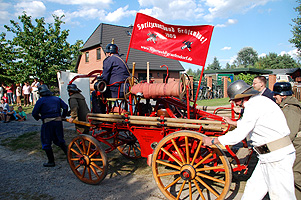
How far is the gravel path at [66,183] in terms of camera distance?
11.4 ft

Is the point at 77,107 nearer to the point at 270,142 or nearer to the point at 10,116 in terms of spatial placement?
the point at 270,142

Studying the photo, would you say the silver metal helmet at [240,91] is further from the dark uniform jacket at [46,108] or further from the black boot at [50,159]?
the black boot at [50,159]

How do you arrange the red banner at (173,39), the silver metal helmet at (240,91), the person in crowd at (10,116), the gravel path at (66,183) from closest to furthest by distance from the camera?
the silver metal helmet at (240,91) < the gravel path at (66,183) < the red banner at (173,39) < the person in crowd at (10,116)

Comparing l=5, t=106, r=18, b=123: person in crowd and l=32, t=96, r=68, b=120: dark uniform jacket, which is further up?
l=32, t=96, r=68, b=120: dark uniform jacket

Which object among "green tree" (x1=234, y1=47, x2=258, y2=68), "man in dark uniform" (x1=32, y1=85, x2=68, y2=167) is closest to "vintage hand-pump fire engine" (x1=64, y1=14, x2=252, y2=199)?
"man in dark uniform" (x1=32, y1=85, x2=68, y2=167)

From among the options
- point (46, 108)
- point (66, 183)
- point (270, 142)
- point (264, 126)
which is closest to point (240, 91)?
point (264, 126)

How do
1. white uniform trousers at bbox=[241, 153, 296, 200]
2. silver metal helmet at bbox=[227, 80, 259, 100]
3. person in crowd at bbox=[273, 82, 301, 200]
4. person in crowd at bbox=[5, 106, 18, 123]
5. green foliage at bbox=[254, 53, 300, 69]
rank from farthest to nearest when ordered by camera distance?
1. green foliage at bbox=[254, 53, 300, 69]
2. person in crowd at bbox=[5, 106, 18, 123]
3. person in crowd at bbox=[273, 82, 301, 200]
4. silver metal helmet at bbox=[227, 80, 259, 100]
5. white uniform trousers at bbox=[241, 153, 296, 200]

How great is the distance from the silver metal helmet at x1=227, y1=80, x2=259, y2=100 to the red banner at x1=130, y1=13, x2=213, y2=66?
1.33 meters

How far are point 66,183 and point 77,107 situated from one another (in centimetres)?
157

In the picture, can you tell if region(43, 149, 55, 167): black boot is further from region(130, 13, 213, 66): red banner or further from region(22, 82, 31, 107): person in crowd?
region(22, 82, 31, 107): person in crowd

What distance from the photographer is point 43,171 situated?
4527 millimetres

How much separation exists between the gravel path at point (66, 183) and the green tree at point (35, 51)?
40.0 feet

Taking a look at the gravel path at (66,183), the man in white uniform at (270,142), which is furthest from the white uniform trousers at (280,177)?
the gravel path at (66,183)

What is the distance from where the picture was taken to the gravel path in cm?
348
